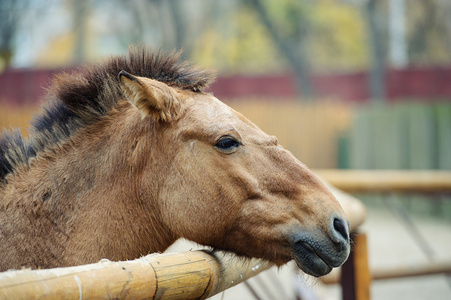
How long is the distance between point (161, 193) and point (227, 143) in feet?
1.33

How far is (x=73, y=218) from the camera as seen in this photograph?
2.31 m

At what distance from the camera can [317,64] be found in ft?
106

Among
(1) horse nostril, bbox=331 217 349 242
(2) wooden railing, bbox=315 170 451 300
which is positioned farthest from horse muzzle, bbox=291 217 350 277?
(2) wooden railing, bbox=315 170 451 300

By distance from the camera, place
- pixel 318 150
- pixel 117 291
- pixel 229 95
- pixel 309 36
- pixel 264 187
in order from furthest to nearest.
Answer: pixel 309 36, pixel 229 95, pixel 318 150, pixel 264 187, pixel 117 291

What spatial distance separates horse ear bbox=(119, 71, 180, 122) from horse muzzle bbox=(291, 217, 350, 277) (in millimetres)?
861

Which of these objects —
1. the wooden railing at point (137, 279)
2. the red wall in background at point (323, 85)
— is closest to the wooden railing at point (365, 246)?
the wooden railing at point (137, 279)

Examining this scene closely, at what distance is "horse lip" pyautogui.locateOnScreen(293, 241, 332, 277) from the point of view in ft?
7.19

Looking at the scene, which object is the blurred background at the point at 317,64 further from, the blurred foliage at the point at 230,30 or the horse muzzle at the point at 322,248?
the horse muzzle at the point at 322,248

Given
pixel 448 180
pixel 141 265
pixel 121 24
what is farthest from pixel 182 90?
pixel 121 24

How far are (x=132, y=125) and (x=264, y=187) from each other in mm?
743

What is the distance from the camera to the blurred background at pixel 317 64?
12805mm

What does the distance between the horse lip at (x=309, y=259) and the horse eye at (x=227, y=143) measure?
55 cm

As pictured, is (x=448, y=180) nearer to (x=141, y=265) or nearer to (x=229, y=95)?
(x=141, y=265)

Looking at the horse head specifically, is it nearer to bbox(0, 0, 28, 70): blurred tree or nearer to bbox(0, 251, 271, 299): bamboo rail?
bbox(0, 251, 271, 299): bamboo rail
